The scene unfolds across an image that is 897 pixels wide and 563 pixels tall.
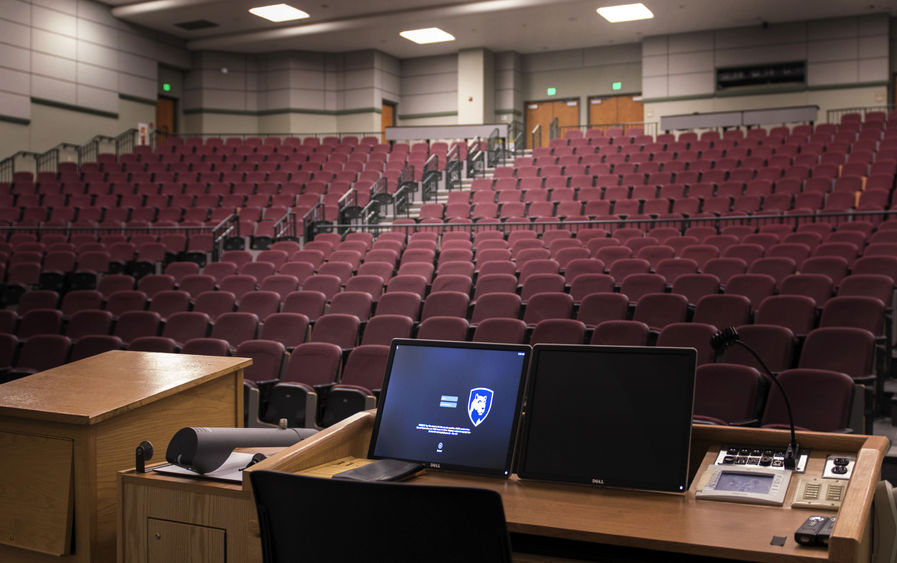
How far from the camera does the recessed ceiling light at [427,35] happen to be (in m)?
16.0

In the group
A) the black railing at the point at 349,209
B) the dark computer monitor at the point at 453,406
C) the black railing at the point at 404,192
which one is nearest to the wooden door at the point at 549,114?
the black railing at the point at 404,192

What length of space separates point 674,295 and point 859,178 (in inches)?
203

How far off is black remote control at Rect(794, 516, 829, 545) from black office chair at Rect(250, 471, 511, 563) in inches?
22.6

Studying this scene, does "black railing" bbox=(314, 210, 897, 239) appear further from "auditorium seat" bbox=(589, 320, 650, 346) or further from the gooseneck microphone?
the gooseneck microphone

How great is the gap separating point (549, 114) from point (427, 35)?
11.5ft

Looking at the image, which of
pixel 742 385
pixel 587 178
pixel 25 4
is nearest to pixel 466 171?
pixel 587 178

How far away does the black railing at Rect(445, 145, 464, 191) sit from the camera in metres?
13.3

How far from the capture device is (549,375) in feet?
6.31

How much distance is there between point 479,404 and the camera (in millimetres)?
1950

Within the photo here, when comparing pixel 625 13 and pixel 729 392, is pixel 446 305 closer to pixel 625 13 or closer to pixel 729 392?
pixel 729 392

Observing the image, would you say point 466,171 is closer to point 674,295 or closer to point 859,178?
point 859,178

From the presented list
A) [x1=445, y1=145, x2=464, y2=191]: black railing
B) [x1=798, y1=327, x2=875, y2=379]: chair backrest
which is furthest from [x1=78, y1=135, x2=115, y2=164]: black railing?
[x1=798, y1=327, x2=875, y2=379]: chair backrest

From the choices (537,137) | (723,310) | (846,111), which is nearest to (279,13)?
(537,137)

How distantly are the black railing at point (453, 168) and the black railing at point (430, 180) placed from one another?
220mm
